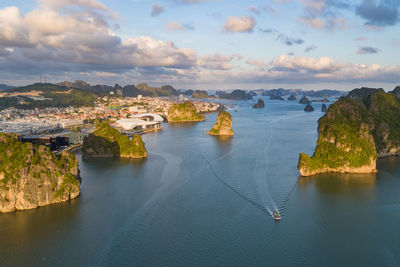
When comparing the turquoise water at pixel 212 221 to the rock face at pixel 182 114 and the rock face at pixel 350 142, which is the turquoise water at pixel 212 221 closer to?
the rock face at pixel 350 142

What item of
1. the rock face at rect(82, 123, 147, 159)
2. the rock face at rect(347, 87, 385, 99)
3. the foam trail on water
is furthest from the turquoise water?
the rock face at rect(347, 87, 385, 99)

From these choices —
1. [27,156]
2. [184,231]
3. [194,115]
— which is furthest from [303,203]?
[194,115]

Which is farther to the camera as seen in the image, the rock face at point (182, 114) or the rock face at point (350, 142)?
the rock face at point (182, 114)

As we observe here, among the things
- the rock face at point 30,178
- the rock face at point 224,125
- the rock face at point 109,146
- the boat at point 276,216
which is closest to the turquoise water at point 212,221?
the boat at point 276,216

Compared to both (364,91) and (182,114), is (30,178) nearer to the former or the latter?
(182,114)

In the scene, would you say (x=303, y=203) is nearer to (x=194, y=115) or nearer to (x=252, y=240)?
(x=252, y=240)

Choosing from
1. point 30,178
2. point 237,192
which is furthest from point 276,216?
point 30,178
